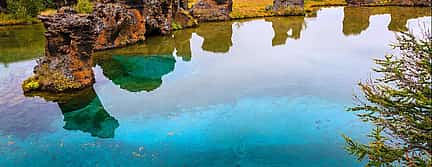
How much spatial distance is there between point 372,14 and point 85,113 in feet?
130

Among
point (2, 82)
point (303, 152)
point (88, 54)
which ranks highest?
point (88, 54)

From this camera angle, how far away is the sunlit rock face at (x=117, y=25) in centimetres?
2829

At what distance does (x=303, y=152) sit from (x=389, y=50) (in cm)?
1733

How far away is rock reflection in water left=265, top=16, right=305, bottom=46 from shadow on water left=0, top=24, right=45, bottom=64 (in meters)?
18.3

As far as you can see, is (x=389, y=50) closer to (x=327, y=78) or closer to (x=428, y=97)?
(x=327, y=78)

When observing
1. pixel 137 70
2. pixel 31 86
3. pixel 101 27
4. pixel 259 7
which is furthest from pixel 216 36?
pixel 259 7

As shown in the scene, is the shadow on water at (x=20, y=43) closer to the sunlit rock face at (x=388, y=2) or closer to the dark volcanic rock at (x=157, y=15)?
the dark volcanic rock at (x=157, y=15)

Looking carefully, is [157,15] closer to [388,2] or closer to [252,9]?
[252,9]

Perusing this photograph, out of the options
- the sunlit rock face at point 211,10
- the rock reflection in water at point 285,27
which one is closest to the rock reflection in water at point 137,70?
the rock reflection in water at point 285,27

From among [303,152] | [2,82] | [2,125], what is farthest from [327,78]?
[2,82]

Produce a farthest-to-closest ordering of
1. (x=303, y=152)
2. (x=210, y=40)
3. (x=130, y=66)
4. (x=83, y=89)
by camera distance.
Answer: (x=210, y=40), (x=130, y=66), (x=83, y=89), (x=303, y=152)

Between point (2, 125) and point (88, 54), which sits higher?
point (88, 54)

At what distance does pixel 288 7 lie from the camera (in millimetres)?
46969

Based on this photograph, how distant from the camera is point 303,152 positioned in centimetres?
1341
